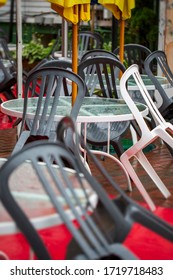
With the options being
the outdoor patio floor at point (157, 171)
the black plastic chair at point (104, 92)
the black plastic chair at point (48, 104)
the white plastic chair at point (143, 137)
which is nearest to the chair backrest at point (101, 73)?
the black plastic chair at point (104, 92)

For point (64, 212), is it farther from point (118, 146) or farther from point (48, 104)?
point (118, 146)

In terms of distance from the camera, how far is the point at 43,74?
4902 mm

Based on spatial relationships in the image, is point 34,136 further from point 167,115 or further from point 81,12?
point 167,115

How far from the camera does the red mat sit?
279 centimetres

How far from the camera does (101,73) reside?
6695mm

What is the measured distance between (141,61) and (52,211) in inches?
255

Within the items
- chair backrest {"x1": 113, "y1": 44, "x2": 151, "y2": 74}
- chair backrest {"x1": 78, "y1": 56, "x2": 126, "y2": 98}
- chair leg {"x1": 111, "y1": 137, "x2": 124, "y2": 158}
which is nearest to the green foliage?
chair backrest {"x1": 113, "y1": 44, "x2": 151, "y2": 74}

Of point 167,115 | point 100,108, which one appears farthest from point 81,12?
point 167,115

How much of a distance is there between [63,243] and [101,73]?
4.02 m

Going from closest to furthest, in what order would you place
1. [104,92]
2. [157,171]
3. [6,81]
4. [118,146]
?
[118,146] → [157,171] → [104,92] → [6,81]

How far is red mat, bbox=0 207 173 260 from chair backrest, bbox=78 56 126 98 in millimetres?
2853

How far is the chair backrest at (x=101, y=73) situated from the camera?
6199 mm

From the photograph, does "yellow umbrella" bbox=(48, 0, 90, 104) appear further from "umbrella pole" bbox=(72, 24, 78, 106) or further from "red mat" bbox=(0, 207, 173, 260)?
"red mat" bbox=(0, 207, 173, 260)

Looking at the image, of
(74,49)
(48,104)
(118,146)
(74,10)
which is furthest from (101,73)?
(48,104)
